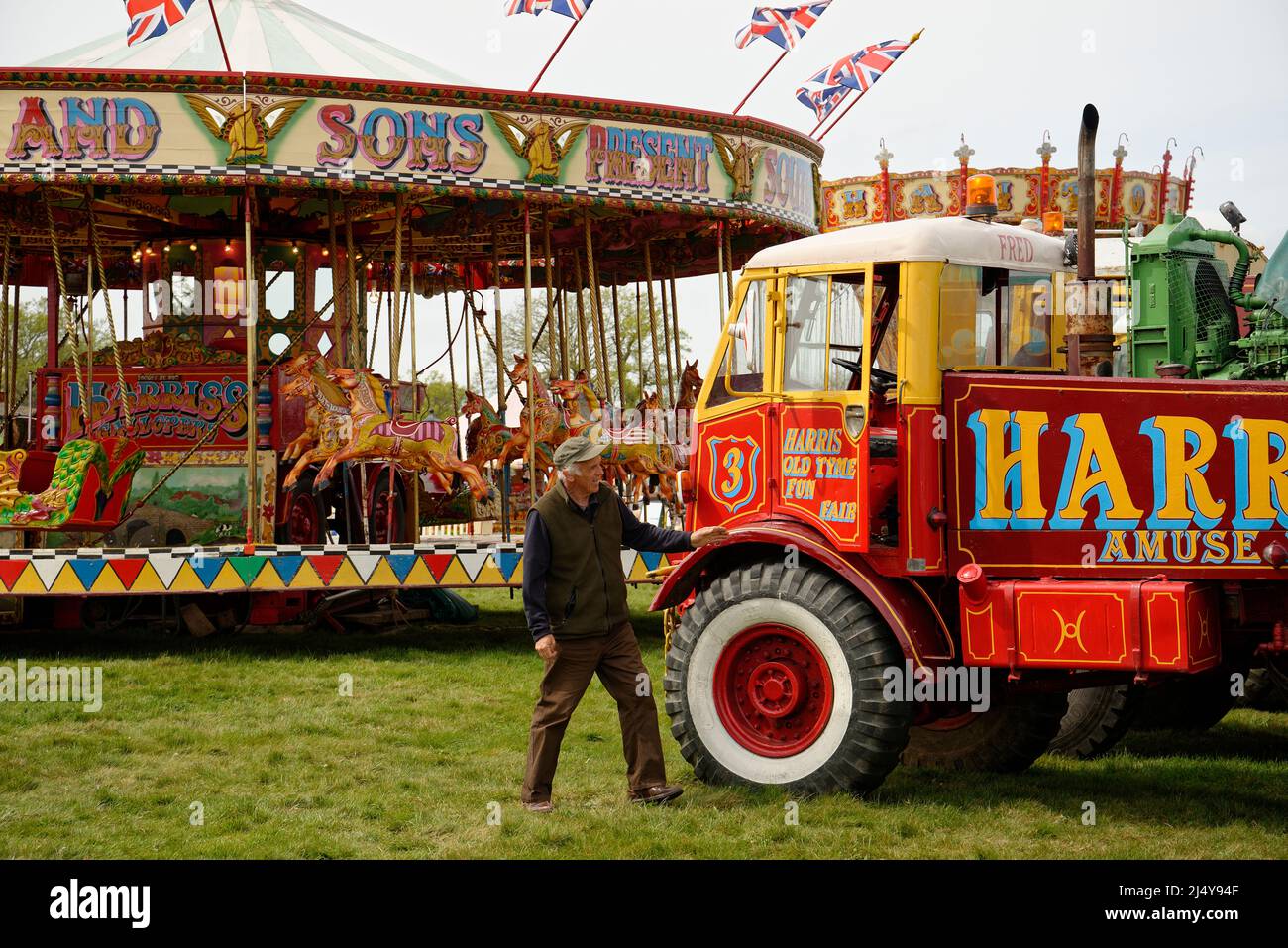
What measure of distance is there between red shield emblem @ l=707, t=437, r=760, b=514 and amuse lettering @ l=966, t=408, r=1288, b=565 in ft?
3.98

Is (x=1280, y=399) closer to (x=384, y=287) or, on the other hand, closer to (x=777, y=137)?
(x=777, y=137)

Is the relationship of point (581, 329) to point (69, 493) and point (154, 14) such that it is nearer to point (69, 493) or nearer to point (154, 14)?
point (154, 14)

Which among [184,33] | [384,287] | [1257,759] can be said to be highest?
[184,33]

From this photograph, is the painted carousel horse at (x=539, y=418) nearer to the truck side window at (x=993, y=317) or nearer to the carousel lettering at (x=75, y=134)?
the carousel lettering at (x=75, y=134)

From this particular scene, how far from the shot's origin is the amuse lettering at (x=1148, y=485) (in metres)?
7.16

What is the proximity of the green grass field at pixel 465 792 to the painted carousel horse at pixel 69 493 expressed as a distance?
2.41 meters

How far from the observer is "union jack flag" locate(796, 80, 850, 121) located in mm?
18328

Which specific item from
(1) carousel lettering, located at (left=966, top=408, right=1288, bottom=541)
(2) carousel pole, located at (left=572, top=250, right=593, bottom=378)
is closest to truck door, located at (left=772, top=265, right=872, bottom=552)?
(1) carousel lettering, located at (left=966, top=408, right=1288, bottom=541)

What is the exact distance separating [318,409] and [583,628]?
802 centimetres

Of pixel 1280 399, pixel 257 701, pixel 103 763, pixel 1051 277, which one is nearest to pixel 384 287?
pixel 257 701

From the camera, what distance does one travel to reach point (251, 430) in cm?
1434

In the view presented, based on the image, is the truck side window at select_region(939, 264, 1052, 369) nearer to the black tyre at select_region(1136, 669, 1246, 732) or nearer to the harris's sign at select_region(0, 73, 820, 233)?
the black tyre at select_region(1136, 669, 1246, 732)

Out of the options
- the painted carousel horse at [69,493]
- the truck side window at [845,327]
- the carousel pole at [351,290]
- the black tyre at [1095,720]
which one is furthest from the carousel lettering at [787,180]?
the truck side window at [845,327]
